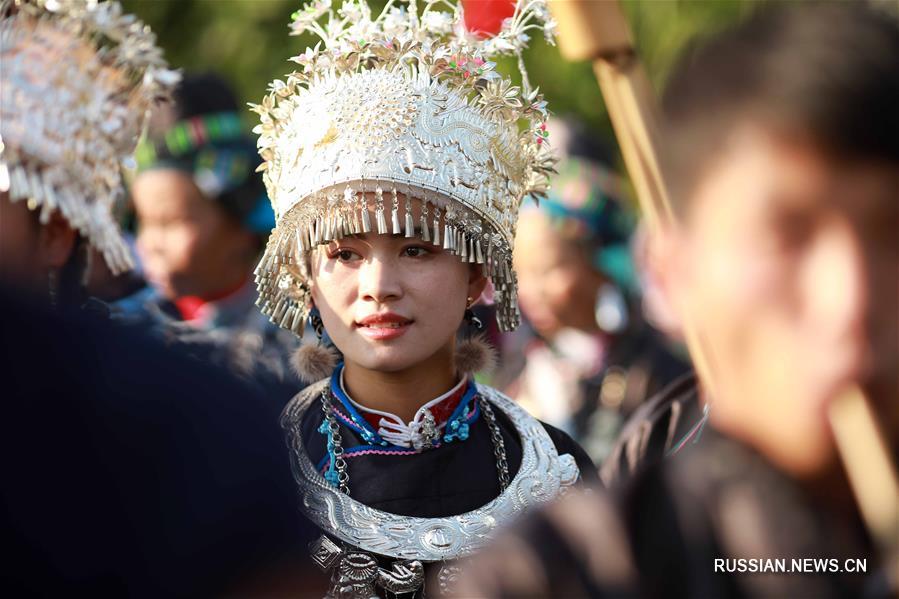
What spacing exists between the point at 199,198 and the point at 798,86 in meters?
4.65

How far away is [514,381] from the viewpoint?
687 centimetres

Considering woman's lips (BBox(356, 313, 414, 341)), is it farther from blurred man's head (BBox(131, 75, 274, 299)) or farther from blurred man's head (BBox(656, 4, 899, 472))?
blurred man's head (BBox(131, 75, 274, 299))

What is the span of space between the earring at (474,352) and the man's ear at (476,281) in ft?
0.24

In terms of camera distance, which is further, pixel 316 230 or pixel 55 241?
pixel 316 230

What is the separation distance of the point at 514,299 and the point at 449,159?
439mm

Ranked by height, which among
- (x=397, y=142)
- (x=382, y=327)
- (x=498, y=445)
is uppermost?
(x=397, y=142)

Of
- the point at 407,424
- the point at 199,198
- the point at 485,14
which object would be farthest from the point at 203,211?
the point at 407,424

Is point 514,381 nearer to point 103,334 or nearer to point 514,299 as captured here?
point 514,299

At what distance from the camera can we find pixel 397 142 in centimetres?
329

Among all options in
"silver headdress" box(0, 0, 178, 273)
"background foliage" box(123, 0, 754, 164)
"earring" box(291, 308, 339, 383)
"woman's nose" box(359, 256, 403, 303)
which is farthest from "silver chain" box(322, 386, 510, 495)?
"background foliage" box(123, 0, 754, 164)

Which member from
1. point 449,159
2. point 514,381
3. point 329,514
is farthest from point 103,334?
point 514,381

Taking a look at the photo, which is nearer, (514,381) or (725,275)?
(725,275)

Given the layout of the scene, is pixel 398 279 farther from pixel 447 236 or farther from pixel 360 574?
pixel 360 574

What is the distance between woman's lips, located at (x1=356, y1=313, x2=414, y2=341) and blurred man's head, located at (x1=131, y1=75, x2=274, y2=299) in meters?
2.86
